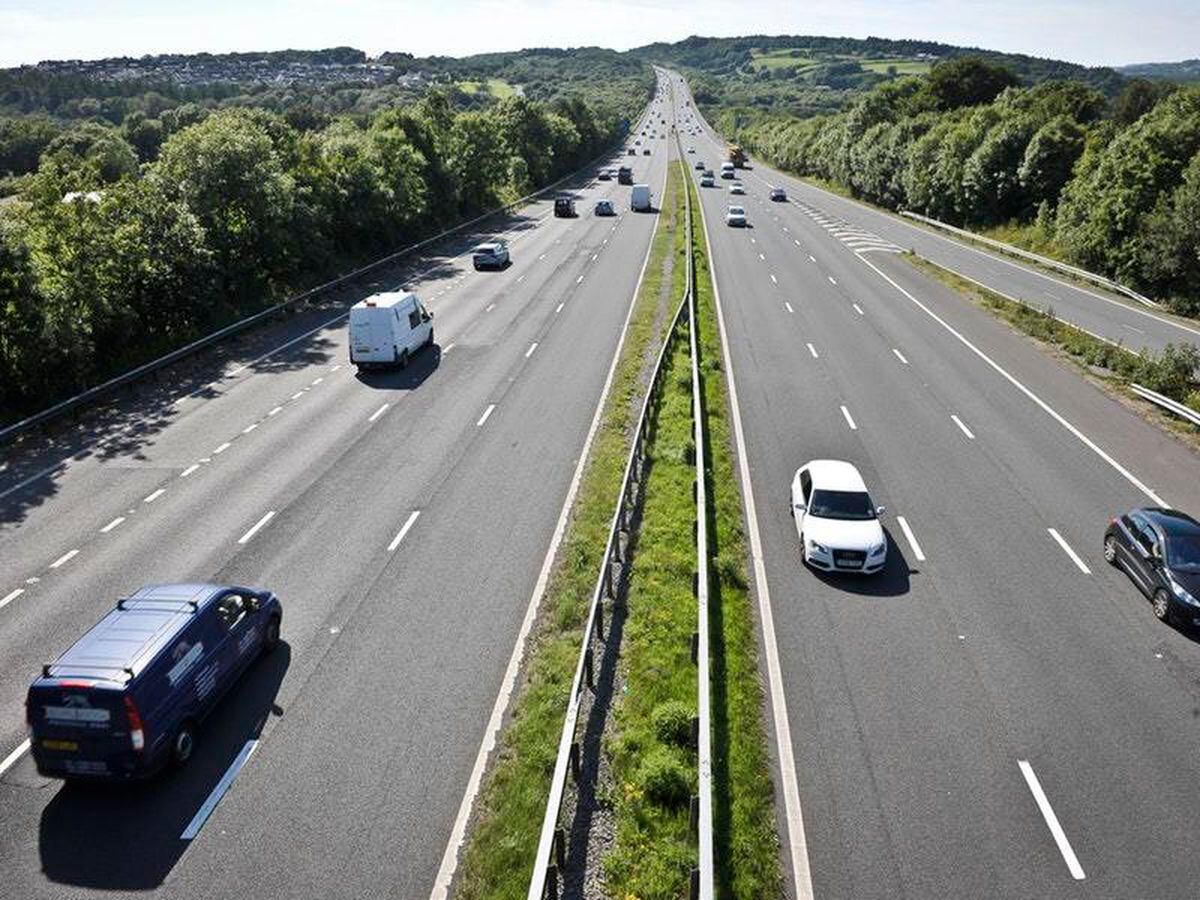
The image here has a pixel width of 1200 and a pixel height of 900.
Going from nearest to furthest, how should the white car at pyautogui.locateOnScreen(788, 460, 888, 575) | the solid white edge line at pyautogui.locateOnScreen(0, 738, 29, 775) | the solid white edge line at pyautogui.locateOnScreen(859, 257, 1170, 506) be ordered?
the solid white edge line at pyautogui.locateOnScreen(0, 738, 29, 775)
the white car at pyautogui.locateOnScreen(788, 460, 888, 575)
the solid white edge line at pyautogui.locateOnScreen(859, 257, 1170, 506)

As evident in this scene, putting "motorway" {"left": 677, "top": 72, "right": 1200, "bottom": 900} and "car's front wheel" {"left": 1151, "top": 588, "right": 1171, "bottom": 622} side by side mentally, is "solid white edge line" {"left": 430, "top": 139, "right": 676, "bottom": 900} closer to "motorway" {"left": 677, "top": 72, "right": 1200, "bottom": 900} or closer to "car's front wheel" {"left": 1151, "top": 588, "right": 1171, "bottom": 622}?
"motorway" {"left": 677, "top": 72, "right": 1200, "bottom": 900}

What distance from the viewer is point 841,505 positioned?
17281 mm

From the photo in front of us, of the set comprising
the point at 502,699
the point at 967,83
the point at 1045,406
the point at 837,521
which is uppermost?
the point at 967,83

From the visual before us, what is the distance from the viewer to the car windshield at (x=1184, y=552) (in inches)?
605

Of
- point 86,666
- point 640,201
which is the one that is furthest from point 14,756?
point 640,201

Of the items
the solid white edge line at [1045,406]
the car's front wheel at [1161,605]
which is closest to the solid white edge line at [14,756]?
the car's front wheel at [1161,605]

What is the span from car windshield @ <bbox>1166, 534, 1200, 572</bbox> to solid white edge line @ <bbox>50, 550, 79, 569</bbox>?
21.5 meters

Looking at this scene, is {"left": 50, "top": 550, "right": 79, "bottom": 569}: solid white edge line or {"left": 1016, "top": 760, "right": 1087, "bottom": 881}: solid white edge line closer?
{"left": 1016, "top": 760, "right": 1087, "bottom": 881}: solid white edge line

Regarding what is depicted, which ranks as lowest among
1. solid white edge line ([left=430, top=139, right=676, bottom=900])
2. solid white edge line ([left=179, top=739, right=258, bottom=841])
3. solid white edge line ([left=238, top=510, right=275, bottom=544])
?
A: solid white edge line ([left=179, top=739, right=258, bottom=841])

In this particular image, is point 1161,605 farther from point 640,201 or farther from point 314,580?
point 640,201

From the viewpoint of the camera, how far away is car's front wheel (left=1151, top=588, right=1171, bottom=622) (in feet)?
49.5

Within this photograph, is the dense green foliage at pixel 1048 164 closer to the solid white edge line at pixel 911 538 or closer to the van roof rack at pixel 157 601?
the solid white edge line at pixel 911 538

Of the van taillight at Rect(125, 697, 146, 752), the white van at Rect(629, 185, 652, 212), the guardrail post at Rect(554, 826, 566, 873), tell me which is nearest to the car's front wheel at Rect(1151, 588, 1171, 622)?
the guardrail post at Rect(554, 826, 566, 873)

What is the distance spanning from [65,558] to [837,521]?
1583 cm
